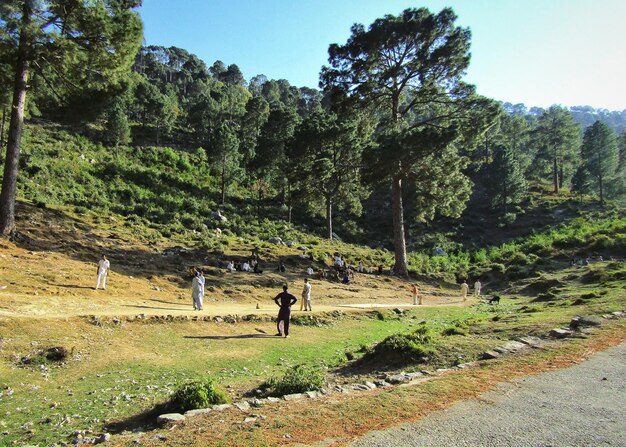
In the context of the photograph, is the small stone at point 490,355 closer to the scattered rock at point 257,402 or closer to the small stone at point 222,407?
the scattered rock at point 257,402

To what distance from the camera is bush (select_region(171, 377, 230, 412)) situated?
297 inches

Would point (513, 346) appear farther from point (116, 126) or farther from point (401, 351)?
point (116, 126)

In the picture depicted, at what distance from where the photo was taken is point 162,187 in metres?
54.9

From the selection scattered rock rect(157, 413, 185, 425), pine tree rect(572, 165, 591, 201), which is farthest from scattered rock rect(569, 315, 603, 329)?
pine tree rect(572, 165, 591, 201)

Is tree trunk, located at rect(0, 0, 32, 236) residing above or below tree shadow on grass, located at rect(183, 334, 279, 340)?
above

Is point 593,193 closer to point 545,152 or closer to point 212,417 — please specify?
point 545,152

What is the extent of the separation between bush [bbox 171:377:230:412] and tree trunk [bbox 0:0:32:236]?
1808cm

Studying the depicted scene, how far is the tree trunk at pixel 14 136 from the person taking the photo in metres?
20.4

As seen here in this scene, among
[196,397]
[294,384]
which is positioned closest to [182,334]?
[294,384]

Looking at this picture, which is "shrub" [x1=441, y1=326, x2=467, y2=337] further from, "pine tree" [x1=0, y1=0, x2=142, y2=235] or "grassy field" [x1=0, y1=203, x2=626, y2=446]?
"pine tree" [x1=0, y1=0, x2=142, y2=235]

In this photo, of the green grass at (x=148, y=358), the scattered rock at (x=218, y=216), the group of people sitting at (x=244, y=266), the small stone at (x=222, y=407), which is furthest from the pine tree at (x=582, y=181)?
the small stone at (x=222, y=407)

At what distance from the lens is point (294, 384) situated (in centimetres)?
872

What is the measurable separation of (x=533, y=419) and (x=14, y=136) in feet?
79.6

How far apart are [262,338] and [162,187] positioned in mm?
44558
